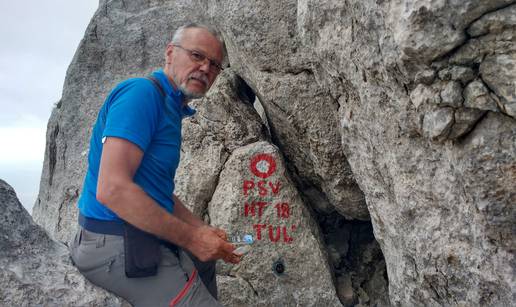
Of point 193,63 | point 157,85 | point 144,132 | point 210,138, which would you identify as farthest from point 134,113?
point 210,138

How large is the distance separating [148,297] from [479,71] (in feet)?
9.42

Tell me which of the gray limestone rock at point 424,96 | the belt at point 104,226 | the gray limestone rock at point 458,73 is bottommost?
the belt at point 104,226

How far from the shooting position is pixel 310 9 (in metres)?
5.07

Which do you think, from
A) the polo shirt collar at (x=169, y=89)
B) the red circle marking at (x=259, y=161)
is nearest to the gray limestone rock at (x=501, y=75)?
the polo shirt collar at (x=169, y=89)

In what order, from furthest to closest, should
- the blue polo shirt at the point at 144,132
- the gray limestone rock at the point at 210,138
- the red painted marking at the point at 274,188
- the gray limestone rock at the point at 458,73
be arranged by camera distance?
1. the gray limestone rock at the point at 210,138
2. the red painted marking at the point at 274,188
3. the gray limestone rock at the point at 458,73
4. the blue polo shirt at the point at 144,132

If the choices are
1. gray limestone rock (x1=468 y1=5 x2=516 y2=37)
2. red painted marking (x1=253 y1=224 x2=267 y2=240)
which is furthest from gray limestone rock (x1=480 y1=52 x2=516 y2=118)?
red painted marking (x1=253 y1=224 x2=267 y2=240)

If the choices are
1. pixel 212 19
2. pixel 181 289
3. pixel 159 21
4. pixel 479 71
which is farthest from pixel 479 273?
pixel 159 21

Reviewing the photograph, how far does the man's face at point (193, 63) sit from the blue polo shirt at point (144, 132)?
0.40ft

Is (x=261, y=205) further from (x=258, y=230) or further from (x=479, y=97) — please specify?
(x=479, y=97)

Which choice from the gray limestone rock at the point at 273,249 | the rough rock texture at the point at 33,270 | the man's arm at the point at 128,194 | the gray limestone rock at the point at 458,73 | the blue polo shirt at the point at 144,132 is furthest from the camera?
the gray limestone rock at the point at 273,249

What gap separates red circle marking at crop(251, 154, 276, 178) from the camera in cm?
682

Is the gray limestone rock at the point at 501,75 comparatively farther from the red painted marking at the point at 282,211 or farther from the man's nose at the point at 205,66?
the red painted marking at the point at 282,211

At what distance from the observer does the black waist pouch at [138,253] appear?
2.97 m

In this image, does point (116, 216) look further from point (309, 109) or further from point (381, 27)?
point (309, 109)
